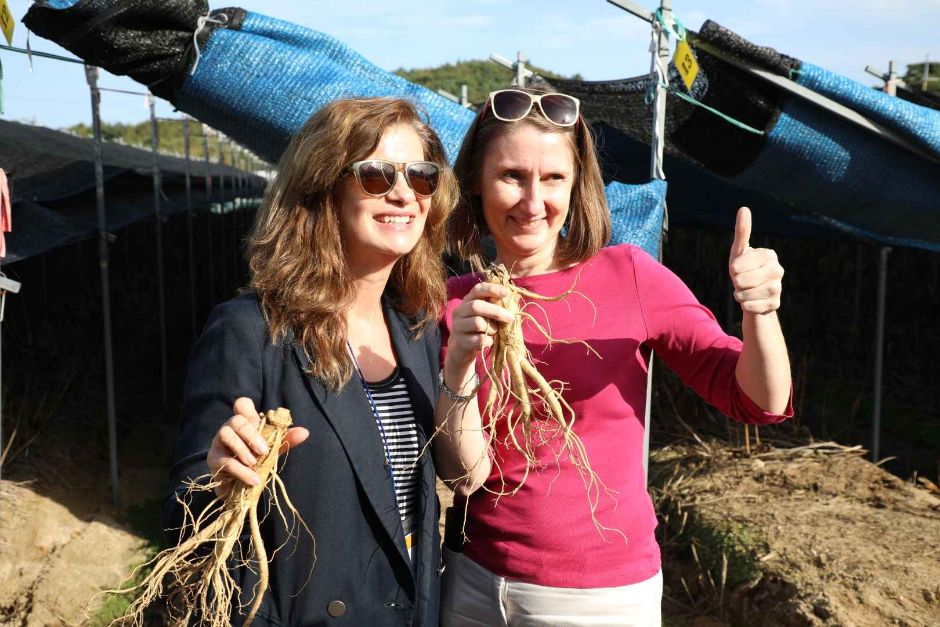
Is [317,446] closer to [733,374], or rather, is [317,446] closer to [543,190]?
[543,190]

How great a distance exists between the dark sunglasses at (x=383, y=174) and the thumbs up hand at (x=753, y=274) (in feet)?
1.91

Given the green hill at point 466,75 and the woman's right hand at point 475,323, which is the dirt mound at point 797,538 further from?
the green hill at point 466,75

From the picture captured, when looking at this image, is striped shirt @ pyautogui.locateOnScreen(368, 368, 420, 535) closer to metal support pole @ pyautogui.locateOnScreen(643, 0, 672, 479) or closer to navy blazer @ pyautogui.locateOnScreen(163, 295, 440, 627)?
navy blazer @ pyautogui.locateOnScreen(163, 295, 440, 627)

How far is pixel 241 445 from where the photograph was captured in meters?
1.40

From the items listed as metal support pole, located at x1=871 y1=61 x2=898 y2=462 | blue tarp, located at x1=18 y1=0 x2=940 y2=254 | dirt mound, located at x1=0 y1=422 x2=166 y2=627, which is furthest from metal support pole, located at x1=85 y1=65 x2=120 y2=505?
metal support pole, located at x1=871 y1=61 x2=898 y2=462

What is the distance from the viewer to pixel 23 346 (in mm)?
6656

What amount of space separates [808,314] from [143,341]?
587 centimetres

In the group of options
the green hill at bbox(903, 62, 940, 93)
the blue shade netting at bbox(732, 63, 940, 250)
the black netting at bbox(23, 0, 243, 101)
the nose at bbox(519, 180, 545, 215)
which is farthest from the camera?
the green hill at bbox(903, 62, 940, 93)

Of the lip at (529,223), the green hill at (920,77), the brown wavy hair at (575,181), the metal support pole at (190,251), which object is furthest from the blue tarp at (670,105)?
the green hill at (920,77)

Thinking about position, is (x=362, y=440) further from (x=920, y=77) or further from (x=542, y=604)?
(x=920, y=77)

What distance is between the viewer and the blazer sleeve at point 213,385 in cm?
154

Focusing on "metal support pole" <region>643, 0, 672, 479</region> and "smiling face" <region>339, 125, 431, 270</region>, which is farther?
"metal support pole" <region>643, 0, 672, 479</region>

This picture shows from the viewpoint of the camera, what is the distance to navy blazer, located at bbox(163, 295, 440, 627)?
1.56 metres

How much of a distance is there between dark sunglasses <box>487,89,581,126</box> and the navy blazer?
608 millimetres
